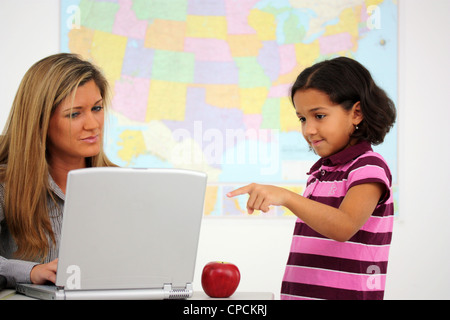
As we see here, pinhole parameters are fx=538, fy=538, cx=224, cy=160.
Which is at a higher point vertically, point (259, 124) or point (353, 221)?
point (259, 124)

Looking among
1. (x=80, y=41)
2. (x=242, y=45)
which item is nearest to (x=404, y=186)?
(x=242, y=45)

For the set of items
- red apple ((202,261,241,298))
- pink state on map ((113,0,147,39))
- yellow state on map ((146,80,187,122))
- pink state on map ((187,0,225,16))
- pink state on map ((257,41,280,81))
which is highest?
pink state on map ((187,0,225,16))

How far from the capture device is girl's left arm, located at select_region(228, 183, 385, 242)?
1163mm

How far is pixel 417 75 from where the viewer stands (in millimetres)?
3510

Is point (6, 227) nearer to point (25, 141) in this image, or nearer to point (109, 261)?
point (25, 141)

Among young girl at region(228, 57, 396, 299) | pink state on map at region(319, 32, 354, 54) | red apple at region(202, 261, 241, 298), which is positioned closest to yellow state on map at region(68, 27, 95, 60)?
pink state on map at region(319, 32, 354, 54)

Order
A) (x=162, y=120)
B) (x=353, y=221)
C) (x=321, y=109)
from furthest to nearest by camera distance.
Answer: (x=162, y=120), (x=321, y=109), (x=353, y=221)

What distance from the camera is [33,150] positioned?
1.63 meters

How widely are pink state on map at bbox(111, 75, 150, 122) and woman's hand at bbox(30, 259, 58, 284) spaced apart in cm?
225

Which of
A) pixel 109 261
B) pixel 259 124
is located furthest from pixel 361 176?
pixel 259 124

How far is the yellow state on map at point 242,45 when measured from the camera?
3.49 metres

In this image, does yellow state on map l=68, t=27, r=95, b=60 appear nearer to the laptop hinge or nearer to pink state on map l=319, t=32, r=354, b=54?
pink state on map l=319, t=32, r=354, b=54

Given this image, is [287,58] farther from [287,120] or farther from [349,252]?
[349,252]
